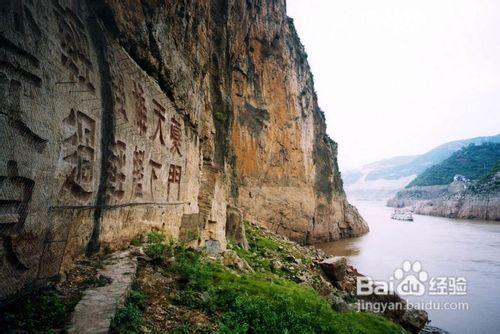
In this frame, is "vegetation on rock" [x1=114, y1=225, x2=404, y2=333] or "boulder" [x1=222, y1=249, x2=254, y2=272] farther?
"boulder" [x1=222, y1=249, x2=254, y2=272]

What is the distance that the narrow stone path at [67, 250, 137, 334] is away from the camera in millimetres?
3363

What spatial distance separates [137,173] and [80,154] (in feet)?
6.54

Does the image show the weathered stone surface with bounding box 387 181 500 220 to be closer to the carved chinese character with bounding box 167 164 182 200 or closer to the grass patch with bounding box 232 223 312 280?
the grass patch with bounding box 232 223 312 280

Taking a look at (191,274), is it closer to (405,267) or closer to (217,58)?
(217,58)

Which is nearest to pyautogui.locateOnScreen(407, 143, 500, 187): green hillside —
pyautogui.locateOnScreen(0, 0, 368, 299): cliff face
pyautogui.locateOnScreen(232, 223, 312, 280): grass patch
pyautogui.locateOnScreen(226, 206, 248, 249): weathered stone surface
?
pyautogui.locateOnScreen(232, 223, 312, 280): grass patch

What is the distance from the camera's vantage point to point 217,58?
13.5 metres

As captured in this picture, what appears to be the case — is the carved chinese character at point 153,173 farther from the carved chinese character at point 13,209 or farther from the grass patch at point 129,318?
the carved chinese character at point 13,209

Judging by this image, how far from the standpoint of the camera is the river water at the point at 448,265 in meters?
12.2

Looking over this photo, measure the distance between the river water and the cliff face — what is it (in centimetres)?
894

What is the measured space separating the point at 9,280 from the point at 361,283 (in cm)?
1250

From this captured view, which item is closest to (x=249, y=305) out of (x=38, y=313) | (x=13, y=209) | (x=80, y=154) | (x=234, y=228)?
(x=38, y=313)

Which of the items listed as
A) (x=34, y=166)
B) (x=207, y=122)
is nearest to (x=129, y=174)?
(x=34, y=166)

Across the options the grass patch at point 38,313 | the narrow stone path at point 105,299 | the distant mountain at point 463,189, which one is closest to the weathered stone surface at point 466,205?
the distant mountain at point 463,189

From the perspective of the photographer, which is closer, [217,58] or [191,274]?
[191,274]
